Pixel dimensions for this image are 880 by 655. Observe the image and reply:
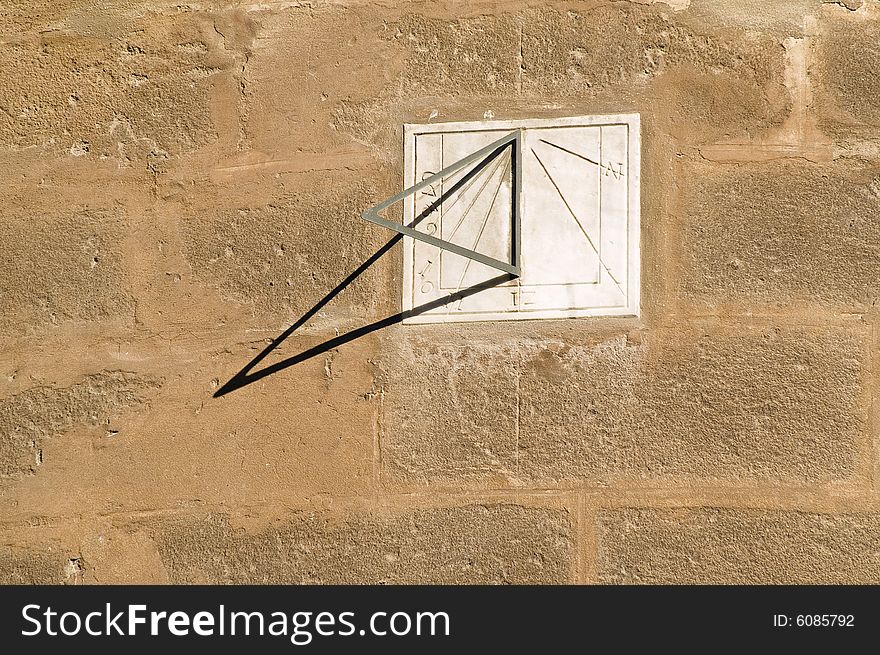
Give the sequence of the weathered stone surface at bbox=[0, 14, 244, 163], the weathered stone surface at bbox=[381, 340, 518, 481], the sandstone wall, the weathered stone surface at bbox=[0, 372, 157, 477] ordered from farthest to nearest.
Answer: the weathered stone surface at bbox=[0, 14, 244, 163], the weathered stone surface at bbox=[0, 372, 157, 477], the weathered stone surface at bbox=[381, 340, 518, 481], the sandstone wall

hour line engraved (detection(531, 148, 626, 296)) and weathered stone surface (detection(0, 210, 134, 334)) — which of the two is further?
weathered stone surface (detection(0, 210, 134, 334))

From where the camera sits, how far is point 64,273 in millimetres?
6203

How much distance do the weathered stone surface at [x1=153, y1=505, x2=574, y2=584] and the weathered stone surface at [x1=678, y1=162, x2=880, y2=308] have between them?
1187 millimetres

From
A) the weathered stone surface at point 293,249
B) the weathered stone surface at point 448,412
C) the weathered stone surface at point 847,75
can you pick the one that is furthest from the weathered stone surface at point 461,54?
the weathered stone surface at point 847,75

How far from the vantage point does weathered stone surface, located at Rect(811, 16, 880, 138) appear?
579 centimetres

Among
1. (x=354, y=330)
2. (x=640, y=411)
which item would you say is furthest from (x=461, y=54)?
(x=640, y=411)

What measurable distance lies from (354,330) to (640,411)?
1.23 meters

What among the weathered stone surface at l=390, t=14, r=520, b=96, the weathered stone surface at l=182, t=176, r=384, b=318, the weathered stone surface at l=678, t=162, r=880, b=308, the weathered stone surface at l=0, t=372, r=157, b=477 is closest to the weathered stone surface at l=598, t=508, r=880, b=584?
the weathered stone surface at l=678, t=162, r=880, b=308

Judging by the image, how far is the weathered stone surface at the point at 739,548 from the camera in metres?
5.49

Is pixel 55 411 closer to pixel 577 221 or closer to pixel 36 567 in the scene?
pixel 36 567

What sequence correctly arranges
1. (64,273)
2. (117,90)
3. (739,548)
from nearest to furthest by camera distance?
(739,548), (64,273), (117,90)

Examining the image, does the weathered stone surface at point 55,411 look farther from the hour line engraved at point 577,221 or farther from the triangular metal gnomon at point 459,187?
the hour line engraved at point 577,221

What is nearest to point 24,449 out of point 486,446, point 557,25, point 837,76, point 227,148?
point 227,148

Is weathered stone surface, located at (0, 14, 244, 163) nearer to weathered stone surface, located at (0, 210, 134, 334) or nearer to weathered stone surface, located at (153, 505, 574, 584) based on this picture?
weathered stone surface, located at (0, 210, 134, 334)
